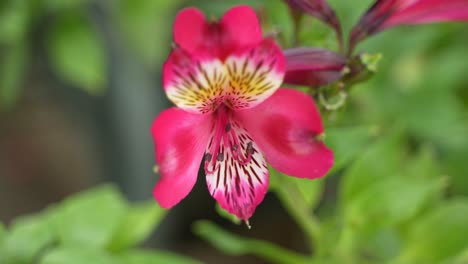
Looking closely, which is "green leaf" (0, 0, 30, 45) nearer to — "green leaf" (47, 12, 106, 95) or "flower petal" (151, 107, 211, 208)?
"green leaf" (47, 12, 106, 95)

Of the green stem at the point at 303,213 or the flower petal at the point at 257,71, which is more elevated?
the flower petal at the point at 257,71

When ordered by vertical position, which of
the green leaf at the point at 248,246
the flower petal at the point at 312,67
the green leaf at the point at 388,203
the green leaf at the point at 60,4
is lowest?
the green leaf at the point at 248,246

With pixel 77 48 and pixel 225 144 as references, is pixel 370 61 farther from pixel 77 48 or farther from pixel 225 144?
pixel 77 48

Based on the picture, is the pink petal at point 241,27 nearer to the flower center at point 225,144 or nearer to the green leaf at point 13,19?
the flower center at point 225,144

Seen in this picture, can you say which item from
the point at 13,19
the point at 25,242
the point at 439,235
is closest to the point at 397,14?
the point at 439,235

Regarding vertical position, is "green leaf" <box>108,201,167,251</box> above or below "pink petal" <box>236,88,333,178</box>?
below

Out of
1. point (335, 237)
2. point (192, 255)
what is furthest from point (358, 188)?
point (192, 255)

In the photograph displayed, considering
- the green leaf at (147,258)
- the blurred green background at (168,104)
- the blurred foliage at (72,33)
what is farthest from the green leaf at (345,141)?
the blurred foliage at (72,33)

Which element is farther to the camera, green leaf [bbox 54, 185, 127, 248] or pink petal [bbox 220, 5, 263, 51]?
green leaf [bbox 54, 185, 127, 248]

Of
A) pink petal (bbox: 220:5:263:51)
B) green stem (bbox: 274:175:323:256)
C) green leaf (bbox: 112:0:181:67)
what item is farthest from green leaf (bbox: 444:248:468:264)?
green leaf (bbox: 112:0:181:67)
